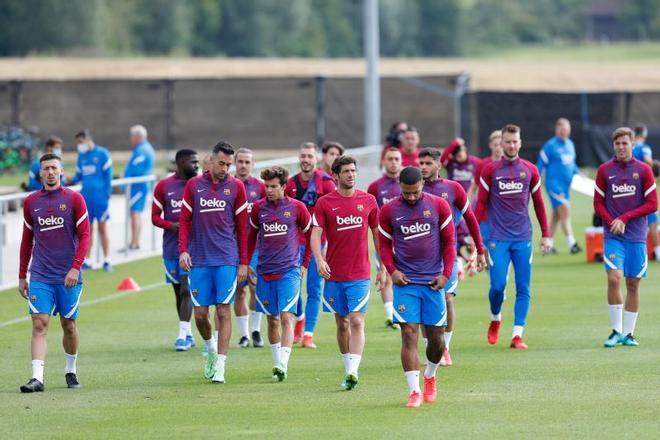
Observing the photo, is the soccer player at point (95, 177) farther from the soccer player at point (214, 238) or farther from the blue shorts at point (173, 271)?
the soccer player at point (214, 238)

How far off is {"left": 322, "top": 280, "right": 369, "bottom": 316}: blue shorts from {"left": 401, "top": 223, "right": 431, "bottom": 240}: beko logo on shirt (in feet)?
3.70

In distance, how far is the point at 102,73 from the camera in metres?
69.4

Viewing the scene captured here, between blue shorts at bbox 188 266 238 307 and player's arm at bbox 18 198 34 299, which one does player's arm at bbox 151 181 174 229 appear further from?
player's arm at bbox 18 198 34 299

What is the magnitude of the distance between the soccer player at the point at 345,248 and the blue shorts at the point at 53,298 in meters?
2.25

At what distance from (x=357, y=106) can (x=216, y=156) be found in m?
34.6

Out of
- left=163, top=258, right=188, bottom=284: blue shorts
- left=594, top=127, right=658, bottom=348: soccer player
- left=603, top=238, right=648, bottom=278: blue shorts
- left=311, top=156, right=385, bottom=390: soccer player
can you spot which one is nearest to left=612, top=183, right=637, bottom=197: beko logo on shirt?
left=594, top=127, right=658, bottom=348: soccer player

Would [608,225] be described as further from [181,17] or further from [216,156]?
[181,17]

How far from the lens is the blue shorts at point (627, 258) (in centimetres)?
1581

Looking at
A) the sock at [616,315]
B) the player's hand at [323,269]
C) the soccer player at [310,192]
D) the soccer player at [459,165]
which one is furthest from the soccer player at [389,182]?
the soccer player at [459,165]

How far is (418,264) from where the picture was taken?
41.5 ft

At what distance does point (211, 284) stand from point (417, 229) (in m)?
2.56

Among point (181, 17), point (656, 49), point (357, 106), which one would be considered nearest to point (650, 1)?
point (656, 49)

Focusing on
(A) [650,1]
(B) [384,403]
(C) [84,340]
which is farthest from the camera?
(A) [650,1]

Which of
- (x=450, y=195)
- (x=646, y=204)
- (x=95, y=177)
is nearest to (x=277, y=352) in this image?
(x=450, y=195)
